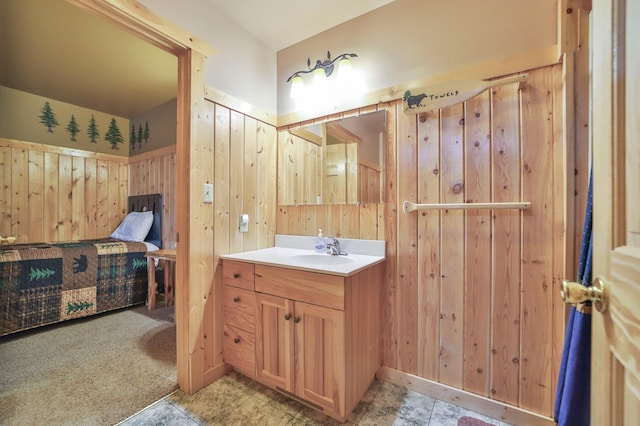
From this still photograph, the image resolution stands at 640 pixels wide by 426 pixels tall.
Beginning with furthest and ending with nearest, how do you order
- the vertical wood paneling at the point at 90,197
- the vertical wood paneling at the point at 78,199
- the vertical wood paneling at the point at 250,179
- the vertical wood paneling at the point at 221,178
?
the vertical wood paneling at the point at 90,197 → the vertical wood paneling at the point at 78,199 → the vertical wood paneling at the point at 250,179 → the vertical wood paneling at the point at 221,178

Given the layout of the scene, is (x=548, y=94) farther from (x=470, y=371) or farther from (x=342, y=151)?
(x=470, y=371)

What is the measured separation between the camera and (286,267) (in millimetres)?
1468

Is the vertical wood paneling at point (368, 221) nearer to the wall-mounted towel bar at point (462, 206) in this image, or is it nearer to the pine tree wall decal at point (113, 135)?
the wall-mounted towel bar at point (462, 206)

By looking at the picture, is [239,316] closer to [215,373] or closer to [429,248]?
[215,373]

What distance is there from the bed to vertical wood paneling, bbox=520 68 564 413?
3.52 metres

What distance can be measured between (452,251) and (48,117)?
200 inches

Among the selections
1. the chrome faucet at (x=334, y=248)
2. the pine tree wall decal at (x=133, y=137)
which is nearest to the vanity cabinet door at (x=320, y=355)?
the chrome faucet at (x=334, y=248)

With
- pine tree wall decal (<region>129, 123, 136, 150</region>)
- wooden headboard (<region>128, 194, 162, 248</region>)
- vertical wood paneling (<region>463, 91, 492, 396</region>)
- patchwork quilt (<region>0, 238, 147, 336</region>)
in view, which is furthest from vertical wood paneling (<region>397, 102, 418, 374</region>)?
pine tree wall decal (<region>129, 123, 136, 150</region>)

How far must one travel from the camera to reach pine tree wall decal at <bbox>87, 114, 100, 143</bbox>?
389 centimetres

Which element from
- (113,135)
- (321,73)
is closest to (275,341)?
(321,73)

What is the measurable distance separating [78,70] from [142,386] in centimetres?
318

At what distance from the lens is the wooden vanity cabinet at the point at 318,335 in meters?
1.31

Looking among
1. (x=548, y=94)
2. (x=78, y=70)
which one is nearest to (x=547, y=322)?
(x=548, y=94)

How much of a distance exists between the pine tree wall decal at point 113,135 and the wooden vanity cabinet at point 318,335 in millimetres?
4030
